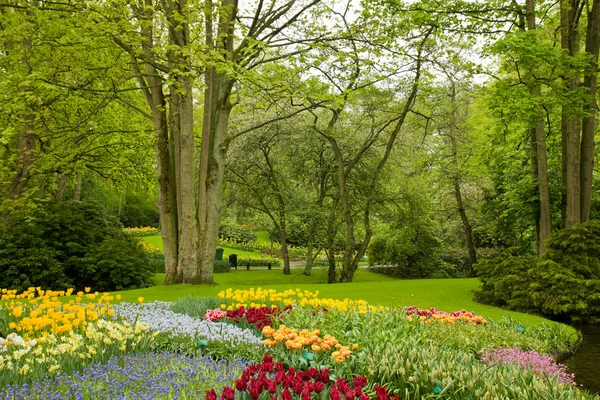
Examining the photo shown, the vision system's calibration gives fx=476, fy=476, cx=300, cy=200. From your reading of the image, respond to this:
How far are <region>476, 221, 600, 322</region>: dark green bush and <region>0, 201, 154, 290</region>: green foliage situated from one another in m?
10.4

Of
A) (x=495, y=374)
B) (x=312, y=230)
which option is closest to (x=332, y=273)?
(x=312, y=230)

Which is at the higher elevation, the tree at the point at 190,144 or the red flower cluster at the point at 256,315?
the tree at the point at 190,144

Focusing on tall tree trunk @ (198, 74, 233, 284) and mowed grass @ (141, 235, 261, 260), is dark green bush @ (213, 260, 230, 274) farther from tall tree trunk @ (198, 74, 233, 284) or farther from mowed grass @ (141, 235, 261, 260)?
tall tree trunk @ (198, 74, 233, 284)

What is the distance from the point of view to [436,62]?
52.2 feet

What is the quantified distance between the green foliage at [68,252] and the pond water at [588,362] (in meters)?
12.0

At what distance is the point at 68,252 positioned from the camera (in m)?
15.0

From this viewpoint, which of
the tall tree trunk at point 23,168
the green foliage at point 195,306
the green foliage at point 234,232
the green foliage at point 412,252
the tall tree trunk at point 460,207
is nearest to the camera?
the green foliage at point 195,306

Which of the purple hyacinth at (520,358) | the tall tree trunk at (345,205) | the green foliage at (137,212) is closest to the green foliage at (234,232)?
the green foliage at (137,212)

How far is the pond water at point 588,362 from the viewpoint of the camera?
21.3ft

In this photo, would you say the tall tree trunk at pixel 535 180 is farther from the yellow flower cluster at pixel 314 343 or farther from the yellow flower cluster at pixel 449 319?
the yellow flower cluster at pixel 314 343

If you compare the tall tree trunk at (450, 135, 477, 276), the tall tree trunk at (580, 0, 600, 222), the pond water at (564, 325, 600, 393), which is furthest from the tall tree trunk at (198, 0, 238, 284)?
the tall tree trunk at (450, 135, 477, 276)

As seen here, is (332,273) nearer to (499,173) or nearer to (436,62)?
(499,173)

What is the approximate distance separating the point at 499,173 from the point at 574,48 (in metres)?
6.24

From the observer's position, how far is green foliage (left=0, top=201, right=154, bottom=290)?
1351cm
